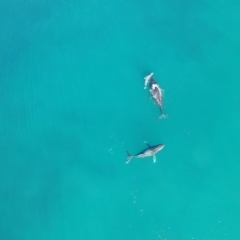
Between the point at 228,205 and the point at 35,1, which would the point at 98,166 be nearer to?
the point at 228,205

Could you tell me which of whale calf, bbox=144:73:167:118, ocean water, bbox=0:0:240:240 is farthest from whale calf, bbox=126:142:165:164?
whale calf, bbox=144:73:167:118

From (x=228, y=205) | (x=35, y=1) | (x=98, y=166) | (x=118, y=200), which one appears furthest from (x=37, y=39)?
(x=228, y=205)

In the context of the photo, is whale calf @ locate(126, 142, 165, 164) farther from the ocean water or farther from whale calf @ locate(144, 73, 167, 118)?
whale calf @ locate(144, 73, 167, 118)

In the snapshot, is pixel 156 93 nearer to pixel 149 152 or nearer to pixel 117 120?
pixel 117 120

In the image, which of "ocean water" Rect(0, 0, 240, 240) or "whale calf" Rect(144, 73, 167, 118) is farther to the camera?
"whale calf" Rect(144, 73, 167, 118)

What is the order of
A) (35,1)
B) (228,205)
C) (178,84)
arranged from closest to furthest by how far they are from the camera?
(228,205)
(178,84)
(35,1)

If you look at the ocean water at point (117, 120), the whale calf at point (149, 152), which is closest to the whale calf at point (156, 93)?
the ocean water at point (117, 120)

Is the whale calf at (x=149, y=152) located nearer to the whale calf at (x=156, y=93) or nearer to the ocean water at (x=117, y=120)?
the ocean water at (x=117, y=120)

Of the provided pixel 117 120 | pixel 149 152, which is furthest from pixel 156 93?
pixel 149 152
